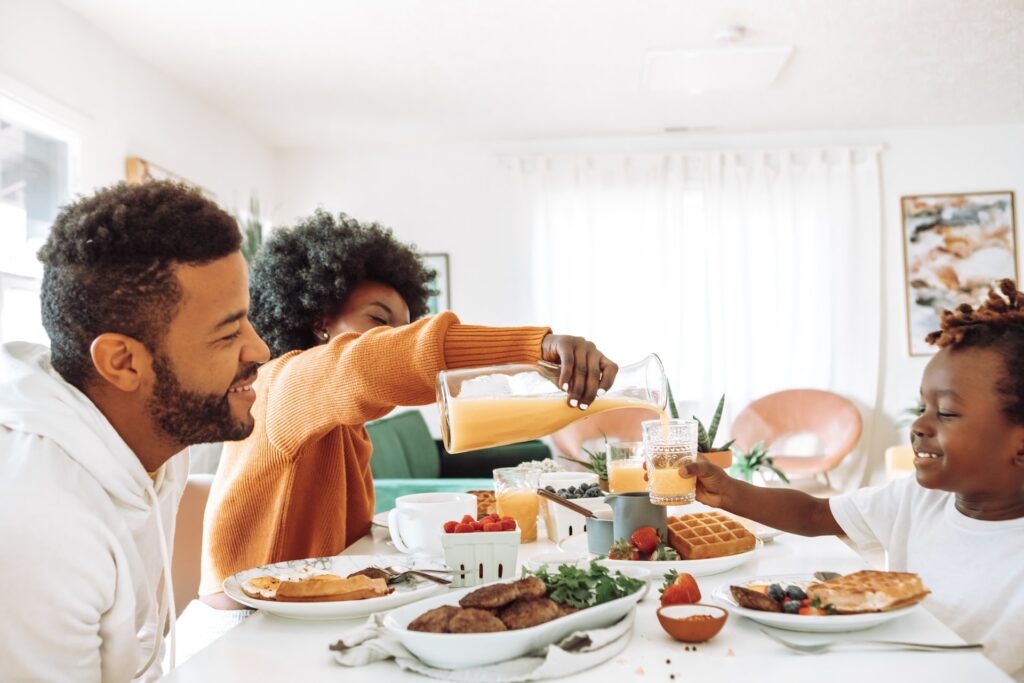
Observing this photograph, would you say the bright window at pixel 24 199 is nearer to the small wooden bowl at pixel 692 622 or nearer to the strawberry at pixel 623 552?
the strawberry at pixel 623 552

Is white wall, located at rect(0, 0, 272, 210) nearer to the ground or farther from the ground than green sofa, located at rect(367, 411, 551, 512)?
farther from the ground

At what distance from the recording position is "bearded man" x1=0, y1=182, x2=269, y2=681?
1.00 m

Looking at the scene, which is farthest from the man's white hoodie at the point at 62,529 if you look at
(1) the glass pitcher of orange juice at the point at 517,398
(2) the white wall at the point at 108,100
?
(2) the white wall at the point at 108,100

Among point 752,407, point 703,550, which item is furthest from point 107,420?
point 752,407

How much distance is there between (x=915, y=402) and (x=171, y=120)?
5180 mm

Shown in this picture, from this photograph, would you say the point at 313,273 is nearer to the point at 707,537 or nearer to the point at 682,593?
the point at 707,537

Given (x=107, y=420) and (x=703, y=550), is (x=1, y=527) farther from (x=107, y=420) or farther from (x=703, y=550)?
(x=703, y=550)

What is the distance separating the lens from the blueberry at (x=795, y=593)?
3.61 feet

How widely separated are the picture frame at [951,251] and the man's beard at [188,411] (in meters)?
5.99

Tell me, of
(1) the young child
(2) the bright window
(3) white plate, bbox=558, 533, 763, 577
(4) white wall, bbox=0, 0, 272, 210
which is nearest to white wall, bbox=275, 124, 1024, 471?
(4) white wall, bbox=0, 0, 272, 210

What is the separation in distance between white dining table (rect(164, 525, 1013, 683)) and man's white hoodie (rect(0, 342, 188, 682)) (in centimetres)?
15

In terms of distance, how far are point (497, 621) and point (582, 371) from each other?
1.37 feet

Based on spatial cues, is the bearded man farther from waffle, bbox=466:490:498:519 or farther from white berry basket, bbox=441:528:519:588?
waffle, bbox=466:490:498:519

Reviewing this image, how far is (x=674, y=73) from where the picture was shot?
492cm
